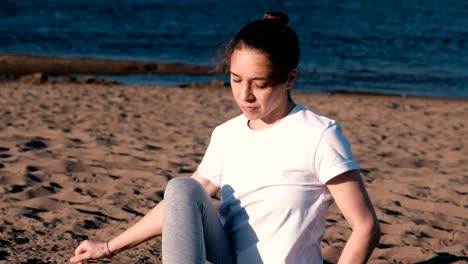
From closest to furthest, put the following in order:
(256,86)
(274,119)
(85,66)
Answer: (256,86) → (274,119) → (85,66)

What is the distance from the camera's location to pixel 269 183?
275 cm

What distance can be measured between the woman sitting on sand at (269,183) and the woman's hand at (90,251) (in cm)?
29

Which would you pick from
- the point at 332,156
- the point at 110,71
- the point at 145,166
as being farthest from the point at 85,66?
Result: the point at 332,156

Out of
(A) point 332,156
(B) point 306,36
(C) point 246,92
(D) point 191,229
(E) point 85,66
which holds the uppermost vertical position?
(C) point 246,92

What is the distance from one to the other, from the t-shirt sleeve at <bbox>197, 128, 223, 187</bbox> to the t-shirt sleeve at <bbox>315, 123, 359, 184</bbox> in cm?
46

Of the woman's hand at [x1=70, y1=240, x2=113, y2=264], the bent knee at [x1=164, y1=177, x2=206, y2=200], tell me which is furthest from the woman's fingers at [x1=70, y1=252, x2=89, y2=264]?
the bent knee at [x1=164, y1=177, x2=206, y2=200]

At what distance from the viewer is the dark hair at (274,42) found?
2631 millimetres

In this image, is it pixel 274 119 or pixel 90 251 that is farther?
pixel 90 251

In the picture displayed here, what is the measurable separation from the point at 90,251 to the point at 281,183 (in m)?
0.80

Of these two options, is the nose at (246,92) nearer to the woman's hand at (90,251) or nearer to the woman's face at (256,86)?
the woman's face at (256,86)

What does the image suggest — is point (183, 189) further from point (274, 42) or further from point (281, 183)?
point (274, 42)

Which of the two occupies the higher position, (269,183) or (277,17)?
(277,17)

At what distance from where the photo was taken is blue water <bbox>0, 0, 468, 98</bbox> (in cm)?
1719

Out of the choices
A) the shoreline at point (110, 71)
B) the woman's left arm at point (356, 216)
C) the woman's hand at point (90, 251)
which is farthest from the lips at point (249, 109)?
the shoreline at point (110, 71)
